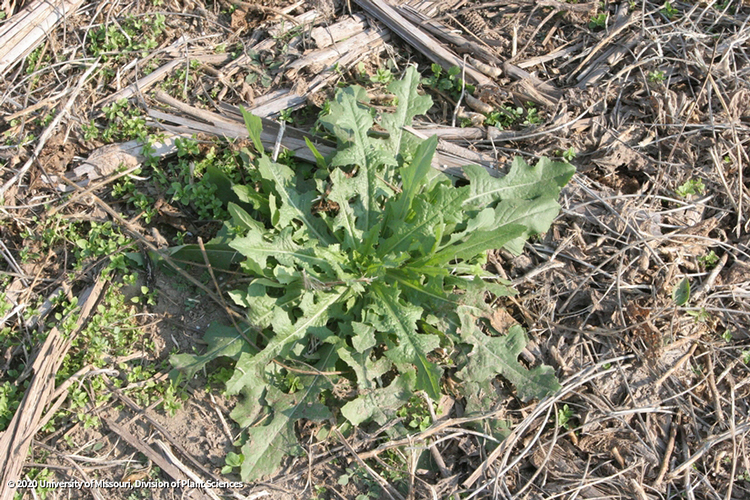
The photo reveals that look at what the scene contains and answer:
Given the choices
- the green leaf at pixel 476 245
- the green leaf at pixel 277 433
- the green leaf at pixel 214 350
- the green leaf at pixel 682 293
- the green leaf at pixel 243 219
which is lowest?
the green leaf at pixel 682 293

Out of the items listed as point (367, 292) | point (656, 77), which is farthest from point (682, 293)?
point (367, 292)

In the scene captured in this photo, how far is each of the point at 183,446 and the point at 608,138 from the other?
3098mm

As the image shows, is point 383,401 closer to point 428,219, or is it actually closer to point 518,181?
point 428,219

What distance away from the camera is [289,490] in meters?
2.88

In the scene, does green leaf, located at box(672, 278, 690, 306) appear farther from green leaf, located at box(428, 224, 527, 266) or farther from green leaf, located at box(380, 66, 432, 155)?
green leaf, located at box(380, 66, 432, 155)

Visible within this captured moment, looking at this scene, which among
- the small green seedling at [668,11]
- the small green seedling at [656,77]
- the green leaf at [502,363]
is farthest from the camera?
the small green seedling at [668,11]

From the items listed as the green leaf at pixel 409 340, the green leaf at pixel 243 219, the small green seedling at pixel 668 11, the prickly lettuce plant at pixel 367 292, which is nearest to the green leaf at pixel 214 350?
the prickly lettuce plant at pixel 367 292

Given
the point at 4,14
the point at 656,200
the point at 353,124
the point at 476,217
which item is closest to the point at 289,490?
the point at 476,217

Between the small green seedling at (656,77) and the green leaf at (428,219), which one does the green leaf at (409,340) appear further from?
the small green seedling at (656,77)

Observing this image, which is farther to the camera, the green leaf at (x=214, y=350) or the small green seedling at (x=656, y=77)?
the small green seedling at (x=656, y=77)

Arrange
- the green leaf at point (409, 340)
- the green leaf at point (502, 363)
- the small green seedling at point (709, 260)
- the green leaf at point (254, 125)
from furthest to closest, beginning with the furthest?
the small green seedling at point (709, 260) → the green leaf at point (254, 125) → the green leaf at point (502, 363) → the green leaf at point (409, 340)

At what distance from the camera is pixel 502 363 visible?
2979 millimetres

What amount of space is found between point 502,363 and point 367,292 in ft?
2.68

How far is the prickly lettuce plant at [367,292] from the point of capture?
288 centimetres
